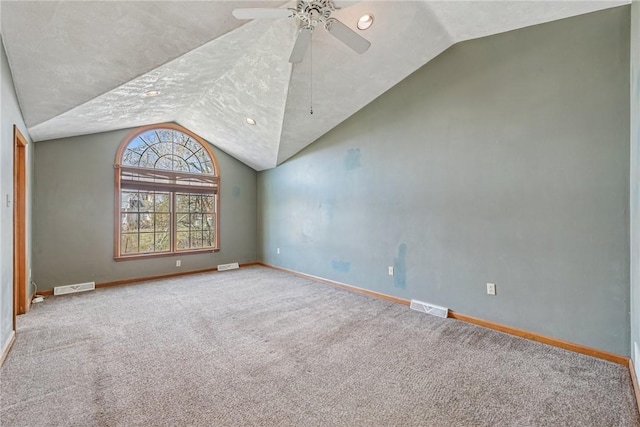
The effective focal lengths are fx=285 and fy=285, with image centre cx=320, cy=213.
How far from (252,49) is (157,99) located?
65.0 inches

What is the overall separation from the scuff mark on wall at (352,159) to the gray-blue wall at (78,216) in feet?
12.5

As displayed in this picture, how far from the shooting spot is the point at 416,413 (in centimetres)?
176

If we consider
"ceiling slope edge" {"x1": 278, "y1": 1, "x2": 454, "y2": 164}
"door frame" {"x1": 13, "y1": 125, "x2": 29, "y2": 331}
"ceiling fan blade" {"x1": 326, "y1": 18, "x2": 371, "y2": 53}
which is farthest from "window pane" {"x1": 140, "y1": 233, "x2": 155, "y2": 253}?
"ceiling fan blade" {"x1": 326, "y1": 18, "x2": 371, "y2": 53}

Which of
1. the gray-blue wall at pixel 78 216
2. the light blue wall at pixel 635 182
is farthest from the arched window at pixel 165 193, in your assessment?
the light blue wall at pixel 635 182

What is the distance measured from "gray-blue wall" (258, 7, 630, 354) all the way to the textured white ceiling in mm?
306

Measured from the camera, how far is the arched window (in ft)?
16.6

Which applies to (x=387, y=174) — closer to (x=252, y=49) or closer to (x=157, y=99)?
(x=252, y=49)

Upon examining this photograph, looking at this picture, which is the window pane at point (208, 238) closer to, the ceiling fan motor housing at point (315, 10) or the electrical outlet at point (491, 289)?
the ceiling fan motor housing at point (315, 10)

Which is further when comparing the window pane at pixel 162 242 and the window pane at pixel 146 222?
the window pane at pixel 162 242

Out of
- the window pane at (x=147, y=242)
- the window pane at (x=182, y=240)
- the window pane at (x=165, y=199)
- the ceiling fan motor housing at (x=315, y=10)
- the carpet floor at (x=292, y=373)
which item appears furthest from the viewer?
the window pane at (x=182, y=240)

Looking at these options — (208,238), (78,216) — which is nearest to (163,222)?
(208,238)

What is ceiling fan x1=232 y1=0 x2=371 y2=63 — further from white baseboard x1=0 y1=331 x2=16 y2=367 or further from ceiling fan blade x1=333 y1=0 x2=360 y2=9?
white baseboard x1=0 y1=331 x2=16 y2=367

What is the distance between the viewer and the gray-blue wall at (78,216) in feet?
14.0

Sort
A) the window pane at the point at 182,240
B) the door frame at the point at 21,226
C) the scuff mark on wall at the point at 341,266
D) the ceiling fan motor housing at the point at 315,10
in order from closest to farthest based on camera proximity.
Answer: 1. the ceiling fan motor housing at the point at 315,10
2. the door frame at the point at 21,226
3. the scuff mark on wall at the point at 341,266
4. the window pane at the point at 182,240
